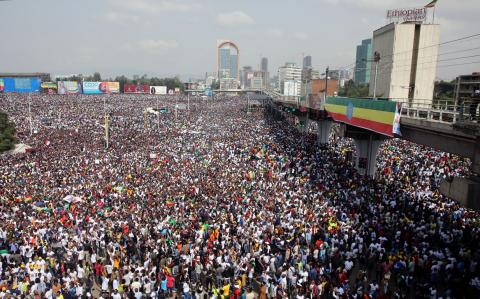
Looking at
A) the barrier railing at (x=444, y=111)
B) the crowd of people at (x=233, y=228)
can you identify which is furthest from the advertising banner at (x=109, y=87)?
the barrier railing at (x=444, y=111)

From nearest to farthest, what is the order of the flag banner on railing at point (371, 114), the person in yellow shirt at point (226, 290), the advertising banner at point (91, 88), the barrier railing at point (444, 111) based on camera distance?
the person in yellow shirt at point (226, 290), the barrier railing at point (444, 111), the flag banner on railing at point (371, 114), the advertising banner at point (91, 88)

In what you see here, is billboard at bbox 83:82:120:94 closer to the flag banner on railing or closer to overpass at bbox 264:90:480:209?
overpass at bbox 264:90:480:209

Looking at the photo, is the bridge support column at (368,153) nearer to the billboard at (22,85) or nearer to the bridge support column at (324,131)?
the bridge support column at (324,131)

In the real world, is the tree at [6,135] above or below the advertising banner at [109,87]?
below

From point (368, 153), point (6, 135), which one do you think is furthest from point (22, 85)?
point (368, 153)

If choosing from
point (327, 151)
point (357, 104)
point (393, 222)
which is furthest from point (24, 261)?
point (327, 151)

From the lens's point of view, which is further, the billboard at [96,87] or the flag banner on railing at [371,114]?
the billboard at [96,87]

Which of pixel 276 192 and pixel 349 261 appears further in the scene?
pixel 276 192

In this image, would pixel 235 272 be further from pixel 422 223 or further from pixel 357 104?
pixel 357 104

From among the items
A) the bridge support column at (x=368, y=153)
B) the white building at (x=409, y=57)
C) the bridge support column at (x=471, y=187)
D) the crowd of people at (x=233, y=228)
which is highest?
the white building at (x=409, y=57)
